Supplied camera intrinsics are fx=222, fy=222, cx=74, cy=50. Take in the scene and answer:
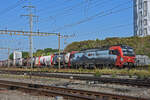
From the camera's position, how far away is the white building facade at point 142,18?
62.4 m

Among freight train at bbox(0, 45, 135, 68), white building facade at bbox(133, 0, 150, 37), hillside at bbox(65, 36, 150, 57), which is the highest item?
white building facade at bbox(133, 0, 150, 37)

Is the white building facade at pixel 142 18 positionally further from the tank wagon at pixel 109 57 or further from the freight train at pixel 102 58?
the tank wagon at pixel 109 57

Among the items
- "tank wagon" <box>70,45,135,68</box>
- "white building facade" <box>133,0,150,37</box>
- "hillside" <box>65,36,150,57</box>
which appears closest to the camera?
"tank wagon" <box>70,45,135,68</box>

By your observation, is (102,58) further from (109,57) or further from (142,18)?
(142,18)

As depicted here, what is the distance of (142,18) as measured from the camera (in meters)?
64.2

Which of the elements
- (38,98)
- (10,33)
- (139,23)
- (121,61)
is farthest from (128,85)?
(139,23)

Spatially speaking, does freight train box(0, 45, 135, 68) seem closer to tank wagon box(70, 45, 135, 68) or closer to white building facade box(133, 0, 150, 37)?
tank wagon box(70, 45, 135, 68)

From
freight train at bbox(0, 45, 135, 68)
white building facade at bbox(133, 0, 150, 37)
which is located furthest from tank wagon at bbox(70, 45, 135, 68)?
white building facade at bbox(133, 0, 150, 37)

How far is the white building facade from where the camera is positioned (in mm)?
62438

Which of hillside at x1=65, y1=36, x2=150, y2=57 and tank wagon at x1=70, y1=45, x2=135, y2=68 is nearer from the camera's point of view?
tank wagon at x1=70, y1=45, x2=135, y2=68

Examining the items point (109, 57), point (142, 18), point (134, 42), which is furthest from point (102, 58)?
point (142, 18)

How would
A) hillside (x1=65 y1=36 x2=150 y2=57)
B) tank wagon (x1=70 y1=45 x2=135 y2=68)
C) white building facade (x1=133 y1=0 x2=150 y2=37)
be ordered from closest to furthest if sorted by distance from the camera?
tank wagon (x1=70 y1=45 x2=135 y2=68) < hillside (x1=65 y1=36 x2=150 y2=57) < white building facade (x1=133 y1=0 x2=150 y2=37)

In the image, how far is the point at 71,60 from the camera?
36.5 metres

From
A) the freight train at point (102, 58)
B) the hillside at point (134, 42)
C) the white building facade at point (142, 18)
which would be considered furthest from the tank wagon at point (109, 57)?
the white building facade at point (142, 18)
